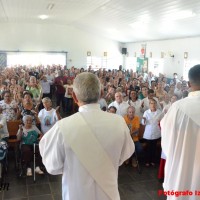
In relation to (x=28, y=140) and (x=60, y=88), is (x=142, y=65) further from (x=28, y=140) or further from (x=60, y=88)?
(x=28, y=140)

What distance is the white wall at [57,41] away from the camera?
1678 centimetres

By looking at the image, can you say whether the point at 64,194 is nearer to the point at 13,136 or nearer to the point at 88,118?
the point at 88,118

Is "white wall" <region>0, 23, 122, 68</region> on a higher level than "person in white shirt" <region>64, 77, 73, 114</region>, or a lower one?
higher

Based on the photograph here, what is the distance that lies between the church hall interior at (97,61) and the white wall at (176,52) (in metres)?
0.04

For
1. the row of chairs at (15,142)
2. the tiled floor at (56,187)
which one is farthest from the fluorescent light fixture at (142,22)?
the tiled floor at (56,187)

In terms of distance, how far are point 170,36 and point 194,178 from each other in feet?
37.7

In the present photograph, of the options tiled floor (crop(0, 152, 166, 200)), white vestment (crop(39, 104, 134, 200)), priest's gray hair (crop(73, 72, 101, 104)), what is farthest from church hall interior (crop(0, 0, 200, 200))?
priest's gray hair (crop(73, 72, 101, 104))

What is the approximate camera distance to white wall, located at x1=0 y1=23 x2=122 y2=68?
661 inches

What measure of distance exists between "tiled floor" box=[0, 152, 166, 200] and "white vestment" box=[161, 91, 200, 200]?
1617 mm

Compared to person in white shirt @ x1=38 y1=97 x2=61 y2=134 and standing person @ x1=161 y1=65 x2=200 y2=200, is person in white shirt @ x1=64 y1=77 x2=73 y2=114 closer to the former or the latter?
person in white shirt @ x1=38 y1=97 x2=61 y2=134

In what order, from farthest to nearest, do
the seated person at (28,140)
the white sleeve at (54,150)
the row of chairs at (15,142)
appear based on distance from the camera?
the row of chairs at (15,142) → the seated person at (28,140) → the white sleeve at (54,150)

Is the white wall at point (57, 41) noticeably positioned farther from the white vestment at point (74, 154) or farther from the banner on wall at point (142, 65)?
the white vestment at point (74, 154)

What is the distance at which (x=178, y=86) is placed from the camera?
820 centimetres

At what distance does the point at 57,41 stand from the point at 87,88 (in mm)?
16819
